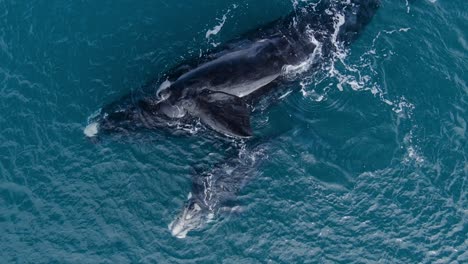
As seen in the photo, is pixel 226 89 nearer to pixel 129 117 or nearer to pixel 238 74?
pixel 238 74

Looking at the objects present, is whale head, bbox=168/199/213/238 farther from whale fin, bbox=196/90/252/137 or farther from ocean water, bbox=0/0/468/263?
whale fin, bbox=196/90/252/137

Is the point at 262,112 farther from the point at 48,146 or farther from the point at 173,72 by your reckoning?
the point at 48,146

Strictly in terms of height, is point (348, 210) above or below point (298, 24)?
below

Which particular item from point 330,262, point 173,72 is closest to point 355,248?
point 330,262

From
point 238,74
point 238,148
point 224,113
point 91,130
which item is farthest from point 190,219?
point 238,74

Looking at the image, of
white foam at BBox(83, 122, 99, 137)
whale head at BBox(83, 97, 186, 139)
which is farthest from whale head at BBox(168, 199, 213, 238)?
white foam at BBox(83, 122, 99, 137)

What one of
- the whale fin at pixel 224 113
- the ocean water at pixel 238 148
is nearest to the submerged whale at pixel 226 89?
the whale fin at pixel 224 113

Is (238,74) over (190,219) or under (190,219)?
over
